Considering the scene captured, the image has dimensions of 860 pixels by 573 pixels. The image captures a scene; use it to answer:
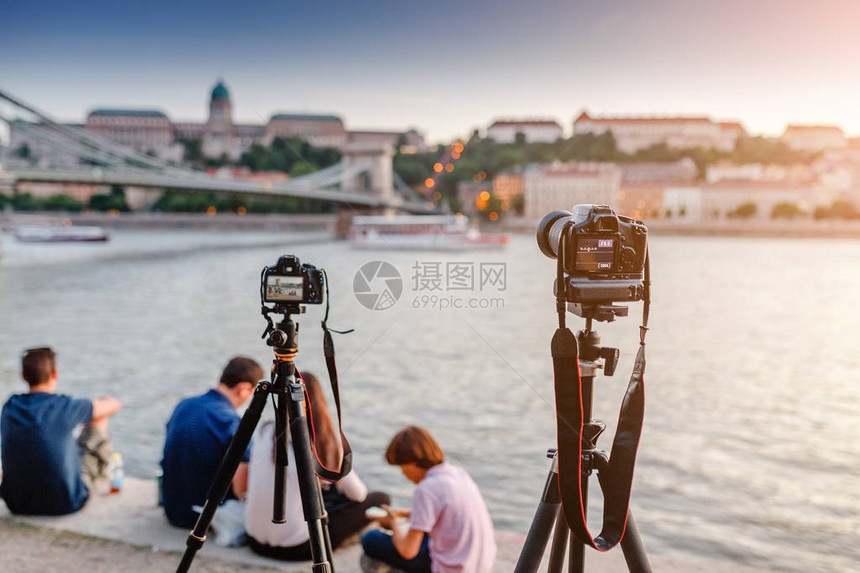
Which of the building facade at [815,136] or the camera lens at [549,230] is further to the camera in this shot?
the building facade at [815,136]

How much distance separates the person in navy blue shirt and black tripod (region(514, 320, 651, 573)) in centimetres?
112

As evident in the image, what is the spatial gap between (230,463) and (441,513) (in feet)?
1.78

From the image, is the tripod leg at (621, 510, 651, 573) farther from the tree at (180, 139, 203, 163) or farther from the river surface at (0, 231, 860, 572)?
the tree at (180, 139, 203, 163)

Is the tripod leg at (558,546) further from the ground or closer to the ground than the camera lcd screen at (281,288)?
closer to the ground

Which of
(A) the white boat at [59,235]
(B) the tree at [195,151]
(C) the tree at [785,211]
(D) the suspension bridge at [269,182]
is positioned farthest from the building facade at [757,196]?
(A) the white boat at [59,235]

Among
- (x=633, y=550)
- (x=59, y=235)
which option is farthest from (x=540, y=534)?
(x=59, y=235)

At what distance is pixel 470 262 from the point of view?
2027mm

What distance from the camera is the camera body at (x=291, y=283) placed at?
159 centimetres

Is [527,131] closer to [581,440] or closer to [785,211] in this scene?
[581,440]

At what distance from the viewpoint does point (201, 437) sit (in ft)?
7.37

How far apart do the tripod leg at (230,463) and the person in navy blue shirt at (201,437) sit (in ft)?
1.62

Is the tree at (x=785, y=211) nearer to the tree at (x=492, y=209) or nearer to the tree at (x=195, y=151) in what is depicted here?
the tree at (x=195, y=151)

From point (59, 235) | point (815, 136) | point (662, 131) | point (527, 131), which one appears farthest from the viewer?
point (815, 136)

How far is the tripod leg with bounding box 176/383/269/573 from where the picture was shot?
5.35 ft
